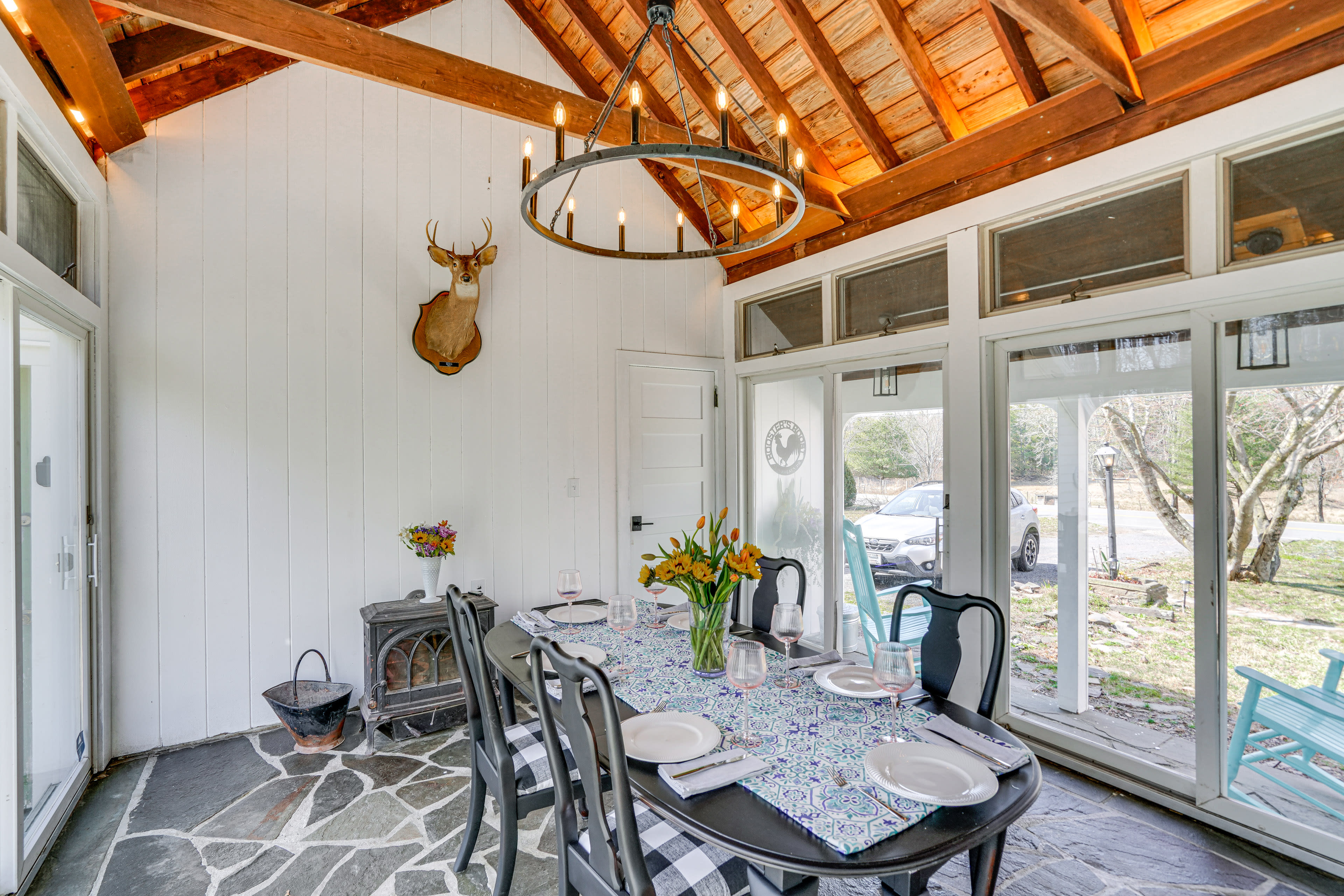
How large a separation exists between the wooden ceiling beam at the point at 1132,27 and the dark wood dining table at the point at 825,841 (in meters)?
2.53

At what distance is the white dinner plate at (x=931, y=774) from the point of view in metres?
1.32

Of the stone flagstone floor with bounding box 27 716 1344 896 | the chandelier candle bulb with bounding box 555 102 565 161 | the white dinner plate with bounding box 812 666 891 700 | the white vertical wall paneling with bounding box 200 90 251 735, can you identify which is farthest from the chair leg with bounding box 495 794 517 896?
the white vertical wall paneling with bounding box 200 90 251 735

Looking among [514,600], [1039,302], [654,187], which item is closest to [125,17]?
[654,187]

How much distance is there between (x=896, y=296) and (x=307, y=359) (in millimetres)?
3162

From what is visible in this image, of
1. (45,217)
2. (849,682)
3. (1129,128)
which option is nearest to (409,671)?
(849,682)

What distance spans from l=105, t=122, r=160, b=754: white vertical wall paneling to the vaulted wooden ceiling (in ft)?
0.85

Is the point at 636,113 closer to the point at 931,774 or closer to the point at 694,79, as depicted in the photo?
the point at 931,774

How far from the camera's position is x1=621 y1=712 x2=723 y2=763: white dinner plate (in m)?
1.51

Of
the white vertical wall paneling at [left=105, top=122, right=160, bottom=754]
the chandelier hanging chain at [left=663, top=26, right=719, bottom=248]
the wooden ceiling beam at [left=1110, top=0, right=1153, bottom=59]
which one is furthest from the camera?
the white vertical wall paneling at [left=105, top=122, right=160, bottom=754]

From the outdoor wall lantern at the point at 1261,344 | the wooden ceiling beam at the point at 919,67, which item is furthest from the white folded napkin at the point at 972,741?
the wooden ceiling beam at the point at 919,67

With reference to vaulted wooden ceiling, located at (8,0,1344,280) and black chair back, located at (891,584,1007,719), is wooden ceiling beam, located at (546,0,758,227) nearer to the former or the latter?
vaulted wooden ceiling, located at (8,0,1344,280)

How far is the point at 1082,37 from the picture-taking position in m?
2.25

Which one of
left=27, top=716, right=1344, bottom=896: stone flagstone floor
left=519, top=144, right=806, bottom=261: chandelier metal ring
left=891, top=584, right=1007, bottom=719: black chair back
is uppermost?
left=519, top=144, right=806, bottom=261: chandelier metal ring

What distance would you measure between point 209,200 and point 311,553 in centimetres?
181
